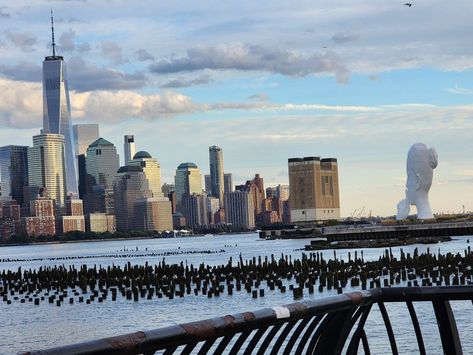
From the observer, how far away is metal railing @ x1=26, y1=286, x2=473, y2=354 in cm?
516

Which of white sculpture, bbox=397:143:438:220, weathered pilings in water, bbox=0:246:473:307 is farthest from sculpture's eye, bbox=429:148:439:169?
weathered pilings in water, bbox=0:246:473:307

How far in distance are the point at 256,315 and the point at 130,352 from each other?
1.14 metres

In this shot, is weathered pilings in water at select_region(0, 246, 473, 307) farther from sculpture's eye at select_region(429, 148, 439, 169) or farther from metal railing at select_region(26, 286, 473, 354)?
sculpture's eye at select_region(429, 148, 439, 169)

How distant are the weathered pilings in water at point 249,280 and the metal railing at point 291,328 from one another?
52.2 meters

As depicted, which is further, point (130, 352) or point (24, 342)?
point (24, 342)

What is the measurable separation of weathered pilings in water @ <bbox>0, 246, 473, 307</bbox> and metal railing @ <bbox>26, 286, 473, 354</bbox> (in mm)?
52165

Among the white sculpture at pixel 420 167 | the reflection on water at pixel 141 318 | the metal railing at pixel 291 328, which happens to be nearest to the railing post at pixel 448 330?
the metal railing at pixel 291 328

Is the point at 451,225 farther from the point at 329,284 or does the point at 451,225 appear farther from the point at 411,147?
the point at 329,284

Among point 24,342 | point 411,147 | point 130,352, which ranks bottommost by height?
point 24,342

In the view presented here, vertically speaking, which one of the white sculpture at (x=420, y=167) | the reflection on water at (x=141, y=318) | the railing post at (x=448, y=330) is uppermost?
the white sculpture at (x=420, y=167)

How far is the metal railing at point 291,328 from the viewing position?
203 inches

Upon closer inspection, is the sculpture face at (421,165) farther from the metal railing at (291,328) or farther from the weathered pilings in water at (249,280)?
the metal railing at (291,328)

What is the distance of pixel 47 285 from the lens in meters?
86.9

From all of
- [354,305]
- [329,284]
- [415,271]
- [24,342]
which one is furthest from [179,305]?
[354,305]
